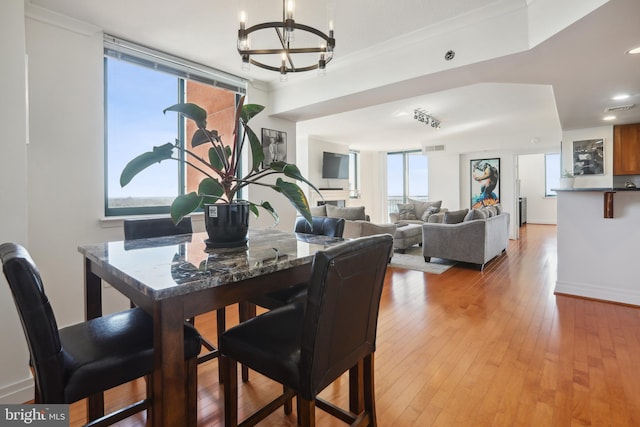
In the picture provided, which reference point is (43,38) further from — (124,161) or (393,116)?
(393,116)

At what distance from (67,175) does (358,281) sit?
Result: 8.61 ft

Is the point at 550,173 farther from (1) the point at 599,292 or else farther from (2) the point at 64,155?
(2) the point at 64,155

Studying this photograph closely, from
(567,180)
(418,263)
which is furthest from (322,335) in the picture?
(567,180)

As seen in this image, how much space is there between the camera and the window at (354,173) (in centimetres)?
949

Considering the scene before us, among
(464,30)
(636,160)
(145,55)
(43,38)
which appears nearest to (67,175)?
(43,38)

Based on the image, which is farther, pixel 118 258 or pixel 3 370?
pixel 3 370

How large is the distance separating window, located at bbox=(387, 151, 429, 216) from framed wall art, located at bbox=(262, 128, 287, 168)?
651 centimetres

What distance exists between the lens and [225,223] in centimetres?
156

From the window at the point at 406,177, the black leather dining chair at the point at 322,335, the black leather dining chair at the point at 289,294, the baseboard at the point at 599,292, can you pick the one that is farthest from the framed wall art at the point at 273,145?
the window at the point at 406,177

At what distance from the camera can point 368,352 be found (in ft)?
4.38

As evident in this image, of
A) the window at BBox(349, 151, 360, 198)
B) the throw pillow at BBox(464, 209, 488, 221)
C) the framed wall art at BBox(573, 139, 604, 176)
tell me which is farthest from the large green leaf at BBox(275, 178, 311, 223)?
the window at BBox(349, 151, 360, 198)

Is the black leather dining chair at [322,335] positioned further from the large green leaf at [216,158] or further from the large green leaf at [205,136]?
the large green leaf at [205,136]

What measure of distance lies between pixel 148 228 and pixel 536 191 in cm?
1180

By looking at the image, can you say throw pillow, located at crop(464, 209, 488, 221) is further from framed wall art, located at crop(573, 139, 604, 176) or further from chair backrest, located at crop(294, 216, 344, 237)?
chair backrest, located at crop(294, 216, 344, 237)
